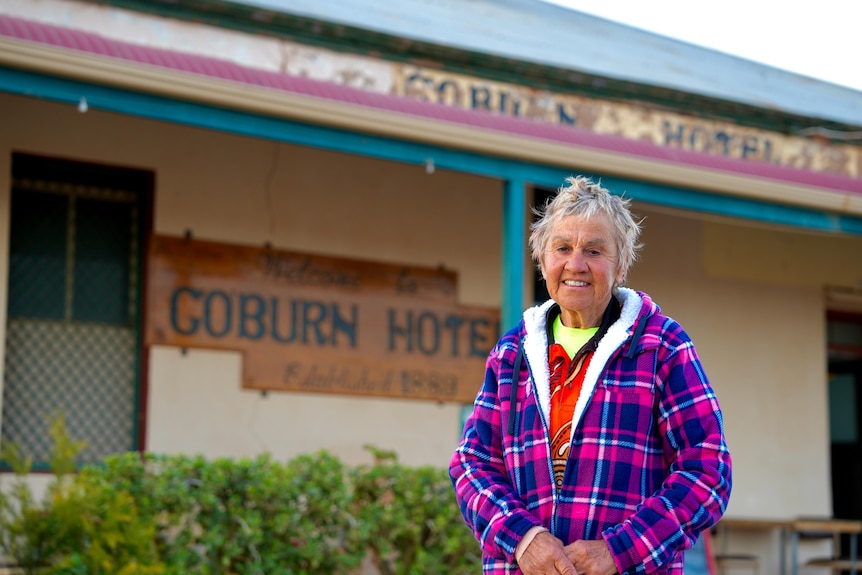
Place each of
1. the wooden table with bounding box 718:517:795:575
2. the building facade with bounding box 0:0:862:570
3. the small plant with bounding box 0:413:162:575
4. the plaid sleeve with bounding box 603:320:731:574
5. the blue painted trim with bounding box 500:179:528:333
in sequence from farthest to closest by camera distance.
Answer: the wooden table with bounding box 718:517:795:575 < the blue painted trim with bounding box 500:179:528:333 < the building facade with bounding box 0:0:862:570 < the small plant with bounding box 0:413:162:575 < the plaid sleeve with bounding box 603:320:731:574

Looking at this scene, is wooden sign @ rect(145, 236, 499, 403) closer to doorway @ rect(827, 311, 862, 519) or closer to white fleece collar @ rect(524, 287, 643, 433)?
doorway @ rect(827, 311, 862, 519)

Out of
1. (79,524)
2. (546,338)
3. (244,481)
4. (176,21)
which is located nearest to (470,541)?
(244,481)

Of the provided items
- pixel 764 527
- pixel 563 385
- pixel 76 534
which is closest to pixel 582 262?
pixel 563 385

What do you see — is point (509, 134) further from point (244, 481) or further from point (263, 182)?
point (244, 481)

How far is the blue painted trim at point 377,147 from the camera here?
637 centimetres

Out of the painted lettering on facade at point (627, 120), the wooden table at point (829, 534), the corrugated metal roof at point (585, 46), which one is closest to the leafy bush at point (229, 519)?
the painted lettering on facade at point (627, 120)

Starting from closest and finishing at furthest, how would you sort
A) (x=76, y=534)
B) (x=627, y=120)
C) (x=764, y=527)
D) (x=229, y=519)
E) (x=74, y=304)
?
(x=76, y=534), (x=229, y=519), (x=74, y=304), (x=627, y=120), (x=764, y=527)

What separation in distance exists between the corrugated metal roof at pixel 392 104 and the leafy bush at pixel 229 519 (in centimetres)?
200

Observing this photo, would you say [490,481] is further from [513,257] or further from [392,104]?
[392,104]

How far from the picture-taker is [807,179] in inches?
355

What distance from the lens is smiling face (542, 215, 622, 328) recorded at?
2982 mm

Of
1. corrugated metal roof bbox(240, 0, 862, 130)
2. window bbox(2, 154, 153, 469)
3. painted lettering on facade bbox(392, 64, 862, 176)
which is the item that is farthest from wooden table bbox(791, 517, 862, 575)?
window bbox(2, 154, 153, 469)

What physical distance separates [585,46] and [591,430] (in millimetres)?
8184

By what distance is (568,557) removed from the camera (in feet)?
8.95
